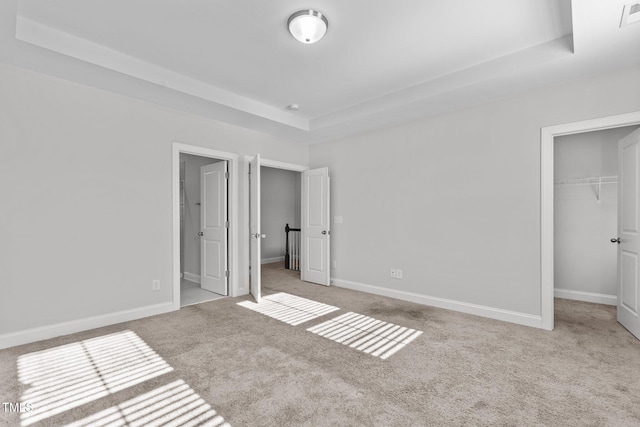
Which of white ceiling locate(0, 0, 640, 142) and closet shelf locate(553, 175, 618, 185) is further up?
white ceiling locate(0, 0, 640, 142)

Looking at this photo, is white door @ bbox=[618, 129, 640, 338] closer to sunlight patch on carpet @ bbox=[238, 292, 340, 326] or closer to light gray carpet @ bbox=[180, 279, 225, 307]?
sunlight patch on carpet @ bbox=[238, 292, 340, 326]

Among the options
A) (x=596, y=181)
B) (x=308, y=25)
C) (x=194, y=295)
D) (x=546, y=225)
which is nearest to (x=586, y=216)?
(x=596, y=181)

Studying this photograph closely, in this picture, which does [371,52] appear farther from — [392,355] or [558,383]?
[558,383]

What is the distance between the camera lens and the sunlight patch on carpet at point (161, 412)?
172cm

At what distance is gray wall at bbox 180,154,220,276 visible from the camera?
5383 mm

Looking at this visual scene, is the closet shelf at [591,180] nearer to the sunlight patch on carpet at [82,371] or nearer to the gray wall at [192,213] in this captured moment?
the sunlight patch on carpet at [82,371]

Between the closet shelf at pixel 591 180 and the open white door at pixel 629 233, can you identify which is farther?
the closet shelf at pixel 591 180

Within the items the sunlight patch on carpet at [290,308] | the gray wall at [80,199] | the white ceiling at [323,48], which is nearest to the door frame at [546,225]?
the white ceiling at [323,48]

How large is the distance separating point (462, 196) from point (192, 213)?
4420 mm

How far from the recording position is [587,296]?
13.8 ft

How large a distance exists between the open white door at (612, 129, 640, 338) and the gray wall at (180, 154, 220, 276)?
5.48m

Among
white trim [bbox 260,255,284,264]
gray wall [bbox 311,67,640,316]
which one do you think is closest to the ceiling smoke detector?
gray wall [bbox 311,67,640,316]

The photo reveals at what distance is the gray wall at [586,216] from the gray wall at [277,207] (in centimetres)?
582

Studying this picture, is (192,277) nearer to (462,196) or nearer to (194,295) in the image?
(194,295)
